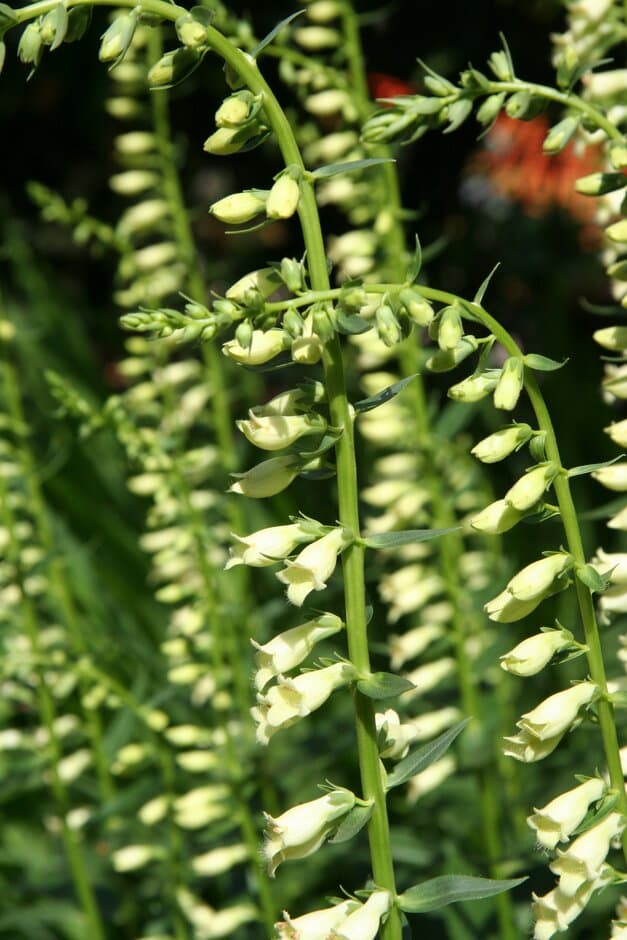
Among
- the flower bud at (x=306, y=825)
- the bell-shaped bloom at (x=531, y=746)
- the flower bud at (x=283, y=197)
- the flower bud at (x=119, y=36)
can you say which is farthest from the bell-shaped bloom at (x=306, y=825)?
the flower bud at (x=119, y=36)

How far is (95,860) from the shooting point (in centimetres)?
216

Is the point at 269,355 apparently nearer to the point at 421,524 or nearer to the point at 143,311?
the point at 143,311

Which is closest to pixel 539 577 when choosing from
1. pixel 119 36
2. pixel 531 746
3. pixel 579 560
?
pixel 579 560

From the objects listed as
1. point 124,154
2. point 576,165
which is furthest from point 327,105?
point 576,165

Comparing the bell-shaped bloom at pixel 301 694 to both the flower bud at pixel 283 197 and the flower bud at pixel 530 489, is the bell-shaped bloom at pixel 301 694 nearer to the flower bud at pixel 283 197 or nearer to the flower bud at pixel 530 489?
the flower bud at pixel 530 489

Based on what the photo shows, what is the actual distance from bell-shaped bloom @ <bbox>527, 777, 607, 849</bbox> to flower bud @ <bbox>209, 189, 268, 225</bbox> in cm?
47

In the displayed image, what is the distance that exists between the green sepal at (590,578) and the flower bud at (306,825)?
8.6 inches

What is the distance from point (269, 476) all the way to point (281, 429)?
0.05 m

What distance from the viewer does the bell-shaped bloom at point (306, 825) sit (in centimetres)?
91

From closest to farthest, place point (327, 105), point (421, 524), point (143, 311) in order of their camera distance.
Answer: point (143, 311) < point (327, 105) < point (421, 524)

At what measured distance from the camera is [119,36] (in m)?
0.86

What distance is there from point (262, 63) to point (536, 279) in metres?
1.22

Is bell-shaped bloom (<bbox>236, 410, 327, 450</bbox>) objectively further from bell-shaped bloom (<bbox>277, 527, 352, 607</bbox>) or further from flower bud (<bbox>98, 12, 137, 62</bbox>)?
flower bud (<bbox>98, 12, 137, 62</bbox>)

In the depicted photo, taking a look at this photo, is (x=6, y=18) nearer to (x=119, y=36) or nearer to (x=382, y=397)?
(x=119, y=36)
